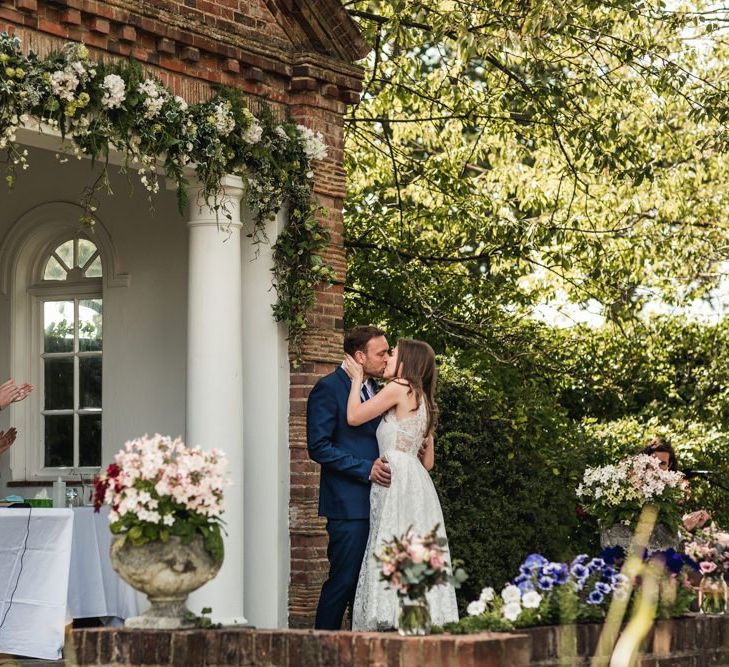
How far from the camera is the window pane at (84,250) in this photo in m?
10.6

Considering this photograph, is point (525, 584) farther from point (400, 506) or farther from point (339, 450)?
point (339, 450)

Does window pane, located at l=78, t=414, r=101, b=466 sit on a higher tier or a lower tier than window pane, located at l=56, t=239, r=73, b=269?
lower

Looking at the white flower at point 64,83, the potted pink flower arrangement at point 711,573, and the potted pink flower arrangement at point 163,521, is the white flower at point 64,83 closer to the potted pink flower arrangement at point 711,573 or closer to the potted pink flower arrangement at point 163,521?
the potted pink flower arrangement at point 163,521

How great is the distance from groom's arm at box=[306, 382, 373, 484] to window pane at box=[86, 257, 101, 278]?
3.41m

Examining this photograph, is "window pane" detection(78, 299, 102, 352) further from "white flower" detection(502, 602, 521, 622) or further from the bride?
"white flower" detection(502, 602, 521, 622)

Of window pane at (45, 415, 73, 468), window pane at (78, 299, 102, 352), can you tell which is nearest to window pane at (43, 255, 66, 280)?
window pane at (78, 299, 102, 352)

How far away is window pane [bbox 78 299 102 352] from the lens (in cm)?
1052

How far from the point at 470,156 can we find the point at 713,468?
15.2ft

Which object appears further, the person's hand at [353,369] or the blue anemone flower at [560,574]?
the person's hand at [353,369]

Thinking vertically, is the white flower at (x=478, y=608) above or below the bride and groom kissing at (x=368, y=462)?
below

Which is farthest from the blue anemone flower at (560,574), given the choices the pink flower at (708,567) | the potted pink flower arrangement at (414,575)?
the pink flower at (708,567)

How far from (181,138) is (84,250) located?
2.95 m

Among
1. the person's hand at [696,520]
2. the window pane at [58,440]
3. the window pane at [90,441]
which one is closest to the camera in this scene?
the window pane at [90,441]

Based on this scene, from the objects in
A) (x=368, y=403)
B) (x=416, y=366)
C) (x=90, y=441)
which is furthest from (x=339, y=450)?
(x=90, y=441)
